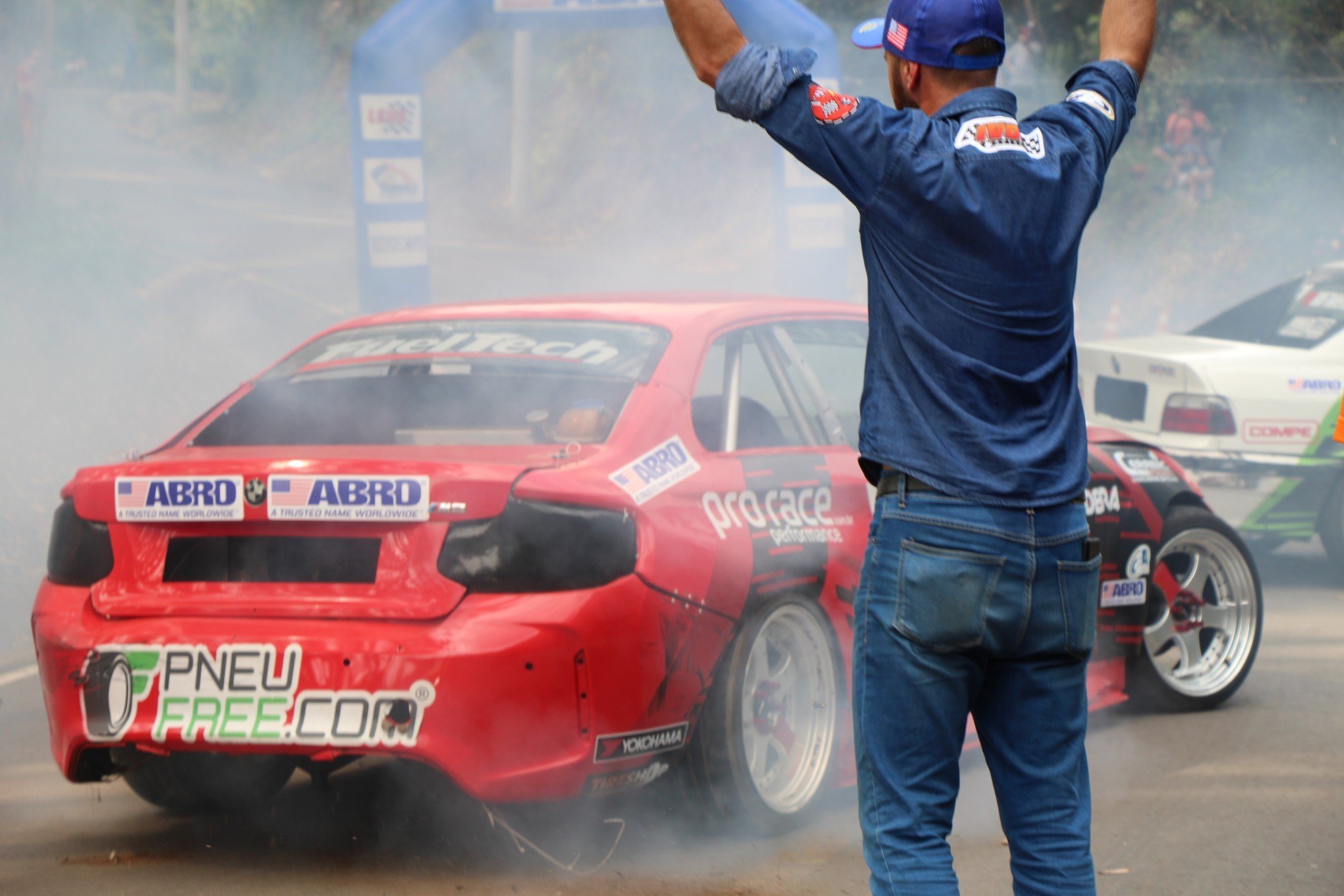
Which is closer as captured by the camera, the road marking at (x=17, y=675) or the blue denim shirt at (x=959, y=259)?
the blue denim shirt at (x=959, y=259)

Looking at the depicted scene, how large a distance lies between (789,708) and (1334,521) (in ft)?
15.4

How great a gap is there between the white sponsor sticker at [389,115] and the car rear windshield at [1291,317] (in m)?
7.70

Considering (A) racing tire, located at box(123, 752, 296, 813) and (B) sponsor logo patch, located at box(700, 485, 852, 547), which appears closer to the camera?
(B) sponsor logo patch, located at box(700, 485, 852, 547)

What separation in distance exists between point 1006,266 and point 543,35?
131 ft

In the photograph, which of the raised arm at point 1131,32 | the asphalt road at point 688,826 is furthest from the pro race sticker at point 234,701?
the raised arm at point 1131,32

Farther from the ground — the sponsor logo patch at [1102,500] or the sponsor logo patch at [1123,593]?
the sponsor logo patch at [1102,500]

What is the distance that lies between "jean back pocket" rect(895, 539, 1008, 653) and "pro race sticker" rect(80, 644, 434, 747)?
1463 millimetres

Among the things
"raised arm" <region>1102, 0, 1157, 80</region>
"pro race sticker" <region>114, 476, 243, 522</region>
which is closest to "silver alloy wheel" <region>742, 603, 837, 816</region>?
"pro race sticker" <region>114, 476, 243, 522</region>

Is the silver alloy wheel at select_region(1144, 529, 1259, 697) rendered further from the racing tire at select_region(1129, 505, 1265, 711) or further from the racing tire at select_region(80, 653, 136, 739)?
the racing tire at select_region(80, 653, 136, 739)

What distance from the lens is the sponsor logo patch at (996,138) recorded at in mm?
2260

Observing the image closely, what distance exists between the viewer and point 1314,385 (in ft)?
24.9

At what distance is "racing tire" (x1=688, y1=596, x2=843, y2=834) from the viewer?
3.80 m

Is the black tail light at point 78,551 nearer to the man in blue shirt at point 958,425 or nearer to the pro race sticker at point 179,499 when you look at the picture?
the pro race sticker at point 179,499

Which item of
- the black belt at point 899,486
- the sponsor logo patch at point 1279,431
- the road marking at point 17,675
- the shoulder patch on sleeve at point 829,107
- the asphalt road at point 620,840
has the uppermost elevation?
the shoulder patch on sleeve at point 829,107
